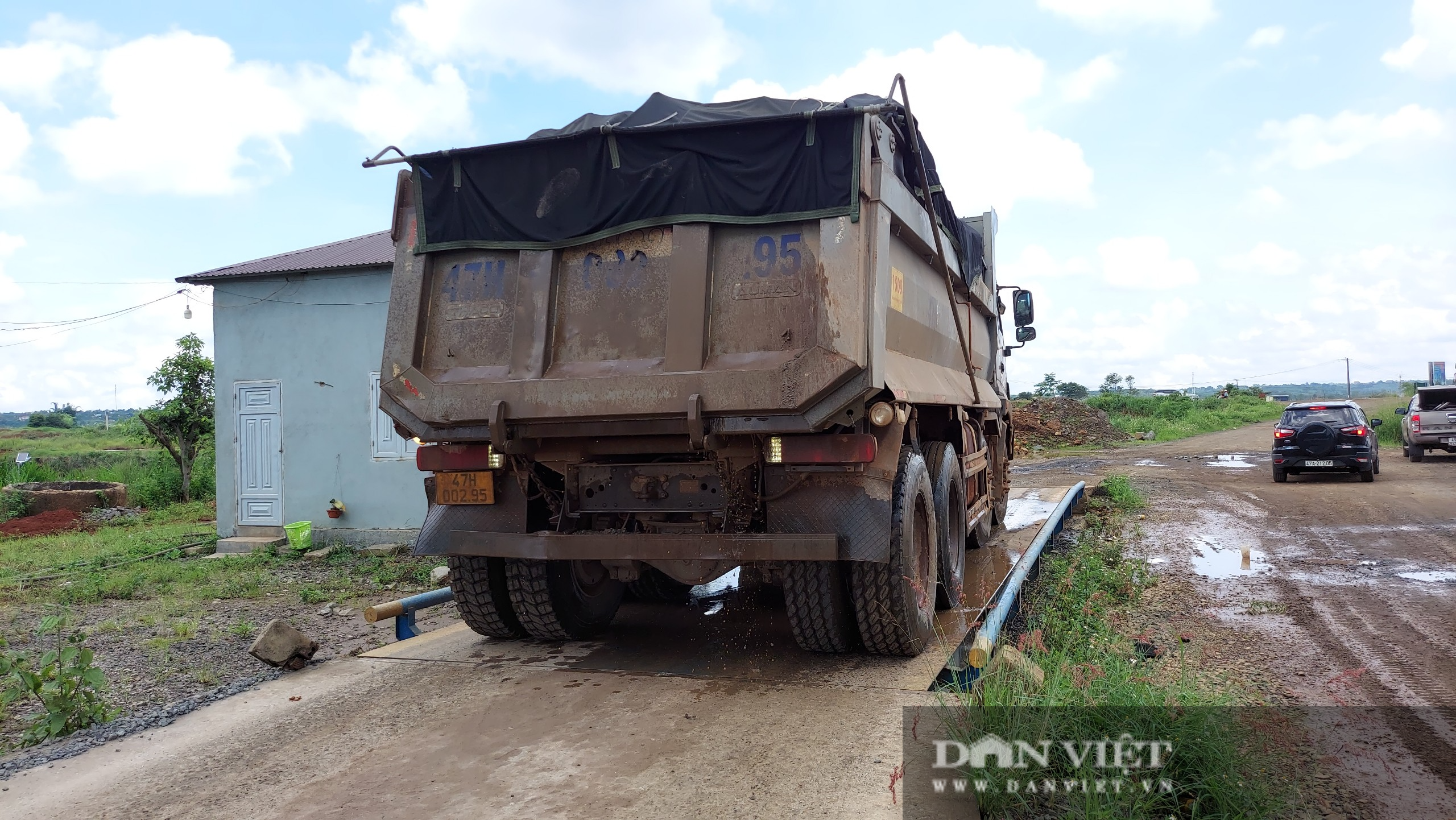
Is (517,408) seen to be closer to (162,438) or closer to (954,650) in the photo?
(954,650)

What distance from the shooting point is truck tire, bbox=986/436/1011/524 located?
946cm

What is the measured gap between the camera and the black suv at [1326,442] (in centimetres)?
1593

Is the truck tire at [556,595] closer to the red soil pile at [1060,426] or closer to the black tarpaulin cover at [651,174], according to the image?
the black tarpaulin cover at [651,174]

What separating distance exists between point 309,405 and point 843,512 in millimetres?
10319

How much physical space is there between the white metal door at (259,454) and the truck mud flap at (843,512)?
10394 millimetres

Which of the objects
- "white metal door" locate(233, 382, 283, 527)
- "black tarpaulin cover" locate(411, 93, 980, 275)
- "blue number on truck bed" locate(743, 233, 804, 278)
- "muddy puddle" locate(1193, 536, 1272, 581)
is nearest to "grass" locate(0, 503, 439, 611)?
"white metal door" locate(233, 382, 283, 527)

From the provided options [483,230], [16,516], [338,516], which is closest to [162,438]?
[16,516]

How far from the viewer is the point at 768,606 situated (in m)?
6.84

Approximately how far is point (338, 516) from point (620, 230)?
9.19 meters

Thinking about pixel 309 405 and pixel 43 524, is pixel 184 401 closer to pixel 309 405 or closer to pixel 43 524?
pixel 43 524

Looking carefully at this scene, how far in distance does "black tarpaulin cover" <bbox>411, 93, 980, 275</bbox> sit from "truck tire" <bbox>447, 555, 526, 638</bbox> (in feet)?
6.29

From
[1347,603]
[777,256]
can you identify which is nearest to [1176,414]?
[1347,603]

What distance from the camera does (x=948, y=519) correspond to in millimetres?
6250

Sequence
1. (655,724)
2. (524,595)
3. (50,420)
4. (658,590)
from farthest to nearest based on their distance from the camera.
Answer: (50,420), (658,590), (524,595), (655,724)
